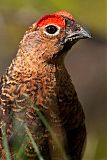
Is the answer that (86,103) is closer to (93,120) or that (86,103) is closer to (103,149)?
(93,120)

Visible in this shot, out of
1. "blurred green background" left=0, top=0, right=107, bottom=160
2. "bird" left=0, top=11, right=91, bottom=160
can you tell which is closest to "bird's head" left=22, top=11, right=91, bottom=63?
"bird" left=0, top=11, right=91, bottom=160

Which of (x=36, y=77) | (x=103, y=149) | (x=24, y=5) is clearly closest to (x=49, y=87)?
(x=36, y=77)

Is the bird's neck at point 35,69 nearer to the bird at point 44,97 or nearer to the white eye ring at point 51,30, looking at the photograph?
the bird at point 44,97

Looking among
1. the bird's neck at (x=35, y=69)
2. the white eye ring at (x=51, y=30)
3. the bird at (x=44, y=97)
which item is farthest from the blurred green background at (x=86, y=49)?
the white eye ring at (x=51, y=30)

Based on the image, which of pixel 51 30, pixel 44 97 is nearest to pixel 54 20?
pixel 51 30

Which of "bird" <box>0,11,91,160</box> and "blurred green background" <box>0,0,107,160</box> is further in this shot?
"blurred green background" <box>0,0,107,160</box>

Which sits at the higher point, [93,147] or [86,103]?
[86,103]

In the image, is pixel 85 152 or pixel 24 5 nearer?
pixel 85 152

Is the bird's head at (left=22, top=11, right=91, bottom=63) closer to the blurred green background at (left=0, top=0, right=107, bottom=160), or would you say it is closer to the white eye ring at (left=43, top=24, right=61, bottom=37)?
the white eye ring at (left=43, top=24, right=61, bottom=37)
